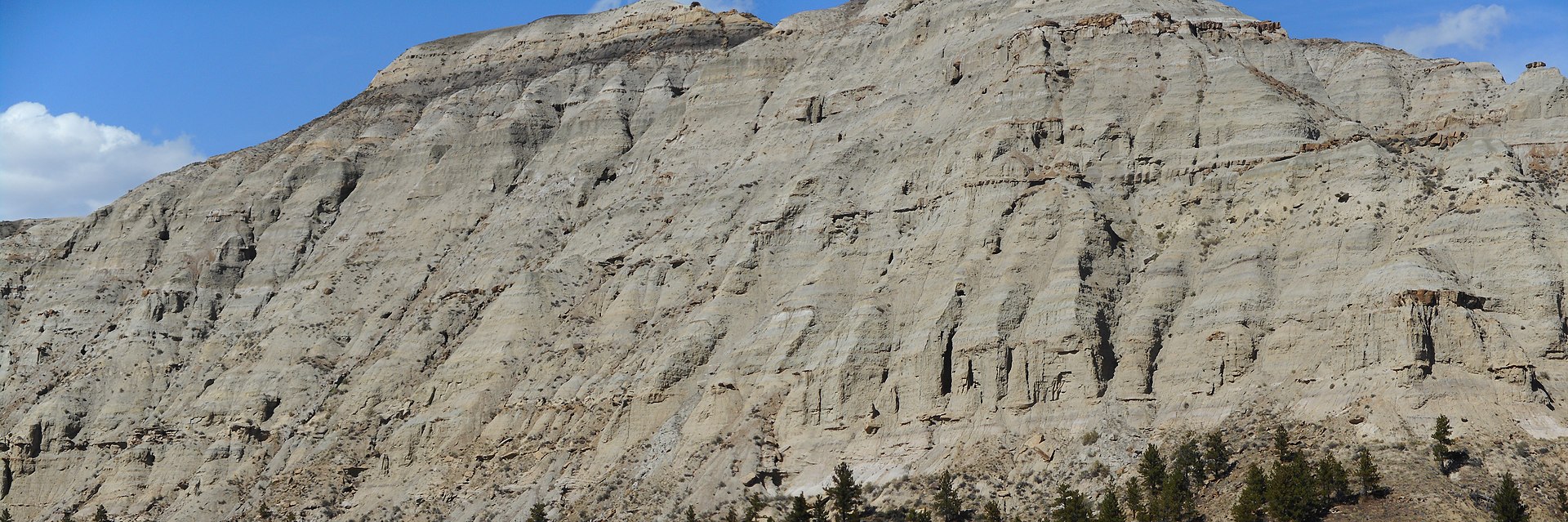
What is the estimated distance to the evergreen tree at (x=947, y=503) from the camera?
54.3 metres

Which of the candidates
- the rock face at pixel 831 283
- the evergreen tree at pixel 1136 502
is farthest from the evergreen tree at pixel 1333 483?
the evergreen tree at pixel 1136 502

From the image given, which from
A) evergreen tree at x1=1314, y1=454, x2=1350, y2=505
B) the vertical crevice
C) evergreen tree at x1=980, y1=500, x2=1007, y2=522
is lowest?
evergreen tree at x1=980, y1=500, x2=1007, y2=522

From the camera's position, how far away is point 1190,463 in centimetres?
5291

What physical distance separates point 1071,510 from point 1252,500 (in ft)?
17.0

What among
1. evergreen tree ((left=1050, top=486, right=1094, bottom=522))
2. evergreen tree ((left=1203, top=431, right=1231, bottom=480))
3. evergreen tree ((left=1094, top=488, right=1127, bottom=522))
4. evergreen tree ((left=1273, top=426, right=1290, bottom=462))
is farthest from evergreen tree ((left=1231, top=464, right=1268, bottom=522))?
evergreen tree ((left=1050, top=486, right=1094, bottom=522))

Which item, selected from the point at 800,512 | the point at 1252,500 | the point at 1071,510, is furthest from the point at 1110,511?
the point at 800,512

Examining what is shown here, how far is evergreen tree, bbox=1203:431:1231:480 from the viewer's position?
52.7 meters

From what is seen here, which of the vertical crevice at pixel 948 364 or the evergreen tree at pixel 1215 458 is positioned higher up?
the vertical crevice at pixel 948 364

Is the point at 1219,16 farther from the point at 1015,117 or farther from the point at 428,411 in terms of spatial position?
the point at 428,411

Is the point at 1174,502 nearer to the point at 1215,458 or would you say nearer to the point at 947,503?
the point at 1215,458

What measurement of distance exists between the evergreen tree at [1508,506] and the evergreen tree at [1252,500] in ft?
20.0

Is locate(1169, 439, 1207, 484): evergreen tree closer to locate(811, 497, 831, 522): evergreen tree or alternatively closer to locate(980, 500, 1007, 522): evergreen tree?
locate(980, 500, 1007, 522): evergreen tree

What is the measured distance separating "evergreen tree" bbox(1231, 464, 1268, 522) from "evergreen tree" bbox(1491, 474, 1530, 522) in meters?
6.10

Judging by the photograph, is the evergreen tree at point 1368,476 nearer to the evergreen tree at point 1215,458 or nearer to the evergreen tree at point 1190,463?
the evergreen tree at point 1215,458
